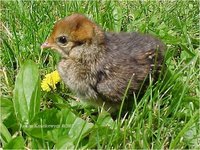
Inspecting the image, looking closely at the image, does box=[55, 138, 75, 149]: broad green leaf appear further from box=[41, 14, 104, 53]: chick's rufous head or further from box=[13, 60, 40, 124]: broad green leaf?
box=[41, 14, 104, 53]: chick's rufous head

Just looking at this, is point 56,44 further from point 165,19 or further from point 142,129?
point 165,19

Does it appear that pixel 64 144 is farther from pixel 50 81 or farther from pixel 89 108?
pixel 50 81

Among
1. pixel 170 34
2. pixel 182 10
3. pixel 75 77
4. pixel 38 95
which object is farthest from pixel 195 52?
pixel 38 95

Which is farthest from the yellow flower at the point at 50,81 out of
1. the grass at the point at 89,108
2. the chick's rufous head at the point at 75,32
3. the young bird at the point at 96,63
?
the chick's rufous head at the point at 75,32

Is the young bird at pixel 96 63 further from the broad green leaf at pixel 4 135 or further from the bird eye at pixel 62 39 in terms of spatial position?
the broad green leaf at pixel 4 135

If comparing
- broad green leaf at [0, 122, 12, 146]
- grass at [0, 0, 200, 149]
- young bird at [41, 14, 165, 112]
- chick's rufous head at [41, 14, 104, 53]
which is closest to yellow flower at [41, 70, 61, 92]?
grass at [0, 0, 200, 149]

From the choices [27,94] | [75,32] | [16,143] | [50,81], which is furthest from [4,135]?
[75,32]

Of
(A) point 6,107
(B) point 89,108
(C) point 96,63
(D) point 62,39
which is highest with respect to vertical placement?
(D) point 62,39
